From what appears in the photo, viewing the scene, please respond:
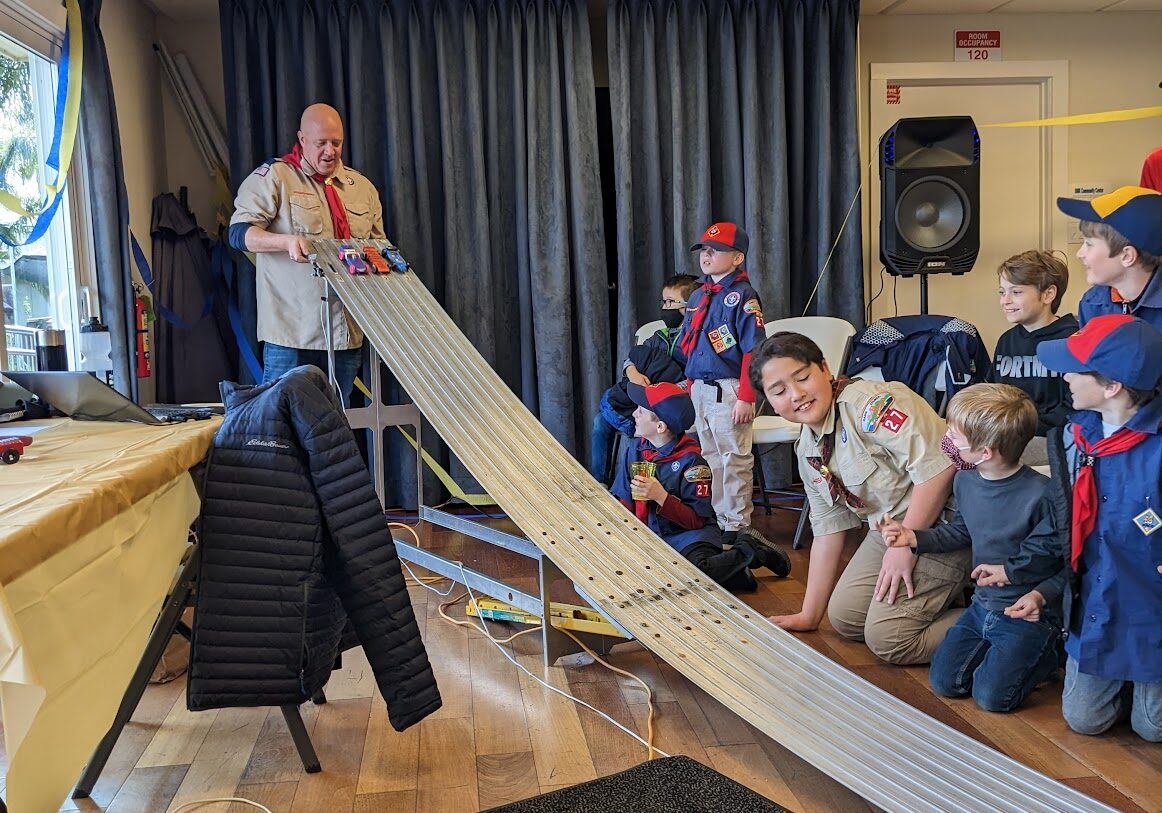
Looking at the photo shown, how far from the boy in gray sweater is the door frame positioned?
8.87ft

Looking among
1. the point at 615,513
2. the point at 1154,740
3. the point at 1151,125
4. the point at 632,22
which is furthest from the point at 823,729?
the point at 1151,125

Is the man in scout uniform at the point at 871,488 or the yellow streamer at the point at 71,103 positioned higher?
the yellow streamer at the point at 71,103

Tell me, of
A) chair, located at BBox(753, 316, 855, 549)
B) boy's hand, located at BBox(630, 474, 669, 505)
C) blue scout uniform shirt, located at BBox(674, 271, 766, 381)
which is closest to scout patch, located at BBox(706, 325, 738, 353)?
blue scout uniform shirt, located at BBox(674, 271, 766, 381)

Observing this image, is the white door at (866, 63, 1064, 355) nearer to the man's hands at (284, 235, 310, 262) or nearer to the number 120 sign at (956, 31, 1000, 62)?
the number 120 sign at (956, 31, 1000, 62)

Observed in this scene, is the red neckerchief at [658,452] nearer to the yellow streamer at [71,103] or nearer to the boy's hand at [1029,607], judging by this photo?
the boy's hand at [1029,607]

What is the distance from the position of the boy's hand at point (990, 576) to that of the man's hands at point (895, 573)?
22 cm

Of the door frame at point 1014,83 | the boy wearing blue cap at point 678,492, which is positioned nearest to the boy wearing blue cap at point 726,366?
the boy wearing blue cap at point 678,492

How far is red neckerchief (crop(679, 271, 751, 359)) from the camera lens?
3811mm

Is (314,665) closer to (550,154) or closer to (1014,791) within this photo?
(1014,791)

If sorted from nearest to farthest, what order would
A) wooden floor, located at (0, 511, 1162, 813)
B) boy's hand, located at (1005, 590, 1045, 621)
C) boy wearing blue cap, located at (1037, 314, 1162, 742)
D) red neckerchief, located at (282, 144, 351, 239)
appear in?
wooden floor, located at (0, 511, 1162, 813) → boy wearing blue cap, located at (1037, 314, 1162, 742) → boy's hand, located at (1005, 590, 1045, 621) → red neckerchief, located at (282, 144, 351, 239)

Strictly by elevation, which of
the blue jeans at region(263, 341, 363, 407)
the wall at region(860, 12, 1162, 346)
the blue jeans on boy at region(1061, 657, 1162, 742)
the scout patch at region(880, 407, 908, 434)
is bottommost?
the blue jeans on boy at region(1061, 657, 1162, 742)

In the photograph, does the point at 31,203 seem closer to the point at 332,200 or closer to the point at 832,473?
the point at 332,200

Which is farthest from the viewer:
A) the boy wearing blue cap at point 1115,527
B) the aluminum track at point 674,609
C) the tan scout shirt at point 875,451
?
the tan scout shirt at point 875,451

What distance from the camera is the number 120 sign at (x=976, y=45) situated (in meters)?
5.04
